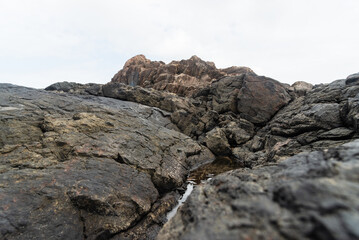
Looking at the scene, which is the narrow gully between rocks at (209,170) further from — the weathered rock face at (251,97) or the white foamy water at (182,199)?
the weathered rock face at (251,97)

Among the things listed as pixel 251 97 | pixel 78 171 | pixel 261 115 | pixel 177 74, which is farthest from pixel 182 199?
pixel 177 74

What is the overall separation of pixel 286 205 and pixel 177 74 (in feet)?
178

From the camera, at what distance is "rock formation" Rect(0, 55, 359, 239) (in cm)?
322

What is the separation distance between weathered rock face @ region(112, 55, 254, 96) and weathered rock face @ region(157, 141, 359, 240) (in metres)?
41.4

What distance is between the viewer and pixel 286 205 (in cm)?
320

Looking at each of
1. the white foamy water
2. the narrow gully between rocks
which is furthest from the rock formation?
the narrow gully between rocks

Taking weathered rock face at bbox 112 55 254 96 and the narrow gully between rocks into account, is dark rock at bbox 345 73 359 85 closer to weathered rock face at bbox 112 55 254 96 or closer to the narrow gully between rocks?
the narrow gully between rocks

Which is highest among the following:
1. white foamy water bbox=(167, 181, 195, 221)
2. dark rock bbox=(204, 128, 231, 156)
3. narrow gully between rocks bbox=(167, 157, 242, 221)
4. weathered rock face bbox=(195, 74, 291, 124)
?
weathered rock face bbox=(195, 74, 291, 124)

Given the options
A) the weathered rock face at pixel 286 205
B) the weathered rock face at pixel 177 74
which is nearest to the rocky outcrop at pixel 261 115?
the weathered rock face at pixel 286 205

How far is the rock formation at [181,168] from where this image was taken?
3217 mm

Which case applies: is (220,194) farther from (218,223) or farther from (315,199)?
(315,199)

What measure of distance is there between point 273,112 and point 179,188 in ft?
60.8

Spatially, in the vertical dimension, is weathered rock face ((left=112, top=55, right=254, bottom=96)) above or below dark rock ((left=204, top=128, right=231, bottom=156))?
above

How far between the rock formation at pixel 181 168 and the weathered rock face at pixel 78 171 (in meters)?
0.06
